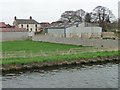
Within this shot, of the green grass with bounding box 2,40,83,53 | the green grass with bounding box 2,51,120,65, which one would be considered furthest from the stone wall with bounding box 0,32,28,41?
the green grass with bounding box 2,51,120,65

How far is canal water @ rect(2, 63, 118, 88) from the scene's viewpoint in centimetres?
2499

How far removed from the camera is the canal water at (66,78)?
25.0m

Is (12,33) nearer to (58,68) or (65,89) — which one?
(58,68)

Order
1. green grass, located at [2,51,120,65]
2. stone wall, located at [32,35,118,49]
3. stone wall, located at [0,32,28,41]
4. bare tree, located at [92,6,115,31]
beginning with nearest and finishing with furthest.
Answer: green grass, located at [2,51,120,65], stone wall, located at [32,35,118,49], stone wall, located at [0,32,28,41], bare tree, located at [92,6,115,31]

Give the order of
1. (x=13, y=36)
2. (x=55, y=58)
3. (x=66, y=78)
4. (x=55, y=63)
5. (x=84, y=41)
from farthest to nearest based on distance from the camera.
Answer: (x=13, y=36) < (x=84, y=41) < (x=55, y=58) < (x=55, y=63) < (x=66, y=78)

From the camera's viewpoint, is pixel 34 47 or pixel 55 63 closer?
pixel 55 63

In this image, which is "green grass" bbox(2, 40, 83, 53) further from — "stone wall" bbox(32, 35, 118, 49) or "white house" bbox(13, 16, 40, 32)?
"white house" bbox(13, 16, 40, 32)

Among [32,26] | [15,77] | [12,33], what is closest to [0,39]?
[12,33]

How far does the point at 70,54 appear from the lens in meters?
40.2

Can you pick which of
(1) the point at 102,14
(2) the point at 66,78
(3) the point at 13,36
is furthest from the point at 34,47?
(1) the point at 102,14

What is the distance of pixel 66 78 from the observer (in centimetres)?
2841

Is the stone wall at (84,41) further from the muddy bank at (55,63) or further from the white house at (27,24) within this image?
the white house at (27,24)

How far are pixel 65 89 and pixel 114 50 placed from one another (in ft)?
80.1

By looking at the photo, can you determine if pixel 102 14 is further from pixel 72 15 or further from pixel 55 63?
pixel 55 63
